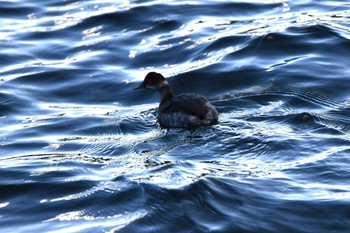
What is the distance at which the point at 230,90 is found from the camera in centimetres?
1442

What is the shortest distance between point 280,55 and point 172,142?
424 centimetres

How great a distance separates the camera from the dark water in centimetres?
996

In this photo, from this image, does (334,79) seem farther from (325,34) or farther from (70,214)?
(70,214)

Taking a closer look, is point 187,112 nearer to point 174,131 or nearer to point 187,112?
point 187,112

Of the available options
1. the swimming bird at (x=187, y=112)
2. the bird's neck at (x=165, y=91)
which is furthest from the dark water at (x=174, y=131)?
the bird's neck at (x=165, y=91)

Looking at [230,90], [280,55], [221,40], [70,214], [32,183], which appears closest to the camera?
[70,214]

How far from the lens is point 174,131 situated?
506 inches

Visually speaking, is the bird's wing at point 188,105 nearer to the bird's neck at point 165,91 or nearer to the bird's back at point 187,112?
the bird's back at point 187,112

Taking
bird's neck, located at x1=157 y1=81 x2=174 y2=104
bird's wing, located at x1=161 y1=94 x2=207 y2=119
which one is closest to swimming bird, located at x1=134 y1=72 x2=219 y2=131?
bird's wing, located at x1=161 y1=94 x2=207 y2=119

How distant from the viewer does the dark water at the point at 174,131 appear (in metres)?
9.96

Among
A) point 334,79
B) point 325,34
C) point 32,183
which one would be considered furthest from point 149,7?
point 32,183

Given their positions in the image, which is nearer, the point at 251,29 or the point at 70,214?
the point at 70,214

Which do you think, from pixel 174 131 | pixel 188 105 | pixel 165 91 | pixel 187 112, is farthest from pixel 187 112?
pixel 165 91

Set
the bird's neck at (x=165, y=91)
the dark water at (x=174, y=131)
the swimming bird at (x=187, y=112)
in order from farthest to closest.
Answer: the bird's neck at (x=165, y=91) < the swimming bird at (x=187, y=112) < the dark water at (x=174, y=131)
